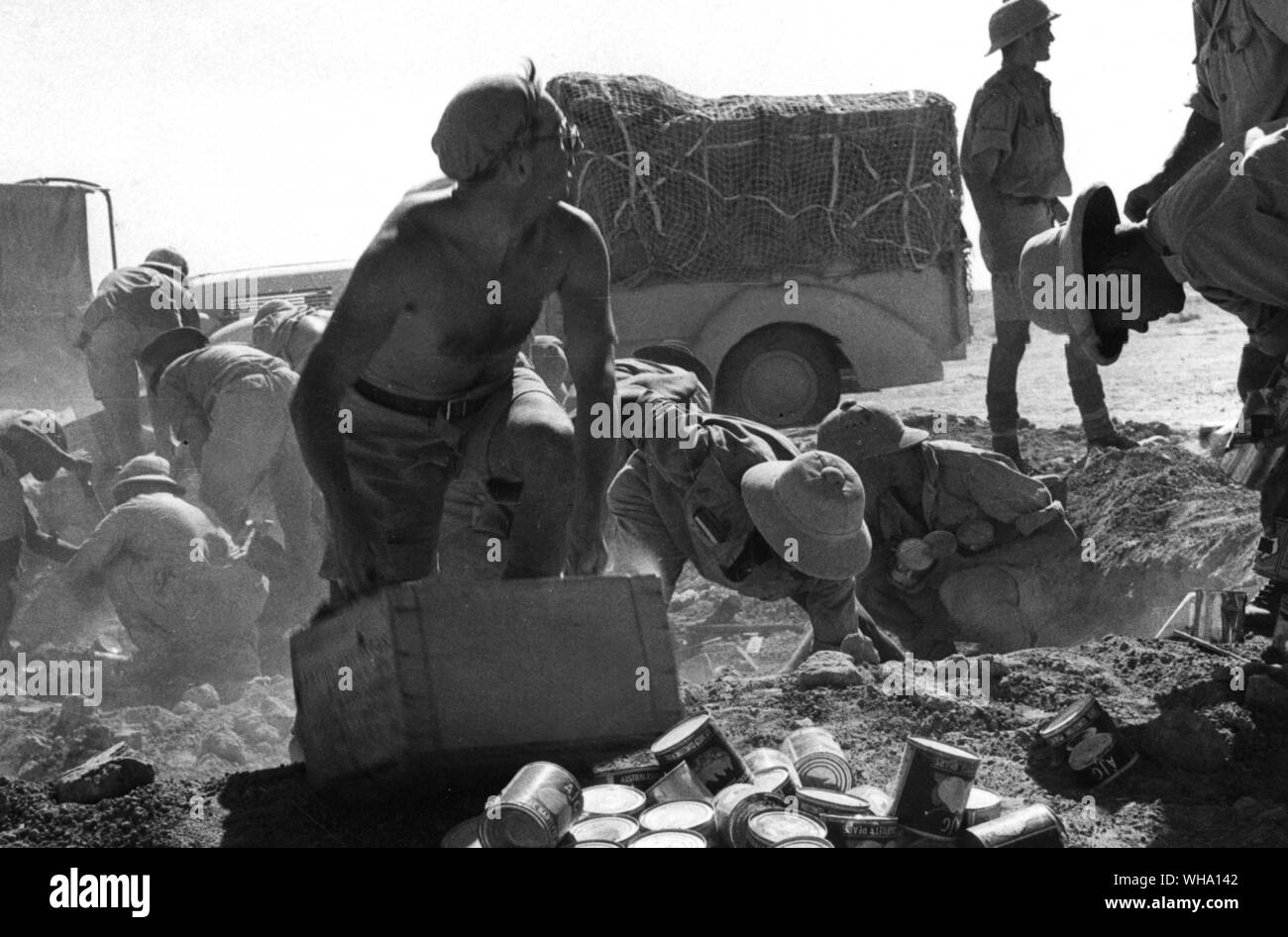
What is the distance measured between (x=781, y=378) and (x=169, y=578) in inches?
195

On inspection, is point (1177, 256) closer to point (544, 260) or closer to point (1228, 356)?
point (544, 260)

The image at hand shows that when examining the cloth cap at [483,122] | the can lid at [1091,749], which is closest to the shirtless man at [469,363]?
the cloth cap at [483,122]

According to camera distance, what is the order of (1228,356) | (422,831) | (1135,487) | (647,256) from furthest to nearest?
(1228,356) → (647,256) → (1135,487) → (422,831)

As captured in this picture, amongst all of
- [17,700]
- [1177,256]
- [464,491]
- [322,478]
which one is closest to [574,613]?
[322,478]

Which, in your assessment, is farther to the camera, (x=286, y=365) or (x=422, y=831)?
(x=286, y=365)

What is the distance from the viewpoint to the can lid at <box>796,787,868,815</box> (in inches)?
128

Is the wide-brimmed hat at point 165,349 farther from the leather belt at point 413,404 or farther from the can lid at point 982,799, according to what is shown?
the can lid at point 982,799

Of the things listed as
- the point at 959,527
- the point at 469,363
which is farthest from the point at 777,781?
the point at 959,527

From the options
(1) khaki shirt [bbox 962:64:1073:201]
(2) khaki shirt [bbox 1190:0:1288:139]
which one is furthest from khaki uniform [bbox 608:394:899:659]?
(1) khaki shirt [bbox 962:64:1073:201]

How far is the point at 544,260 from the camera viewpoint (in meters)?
3.99

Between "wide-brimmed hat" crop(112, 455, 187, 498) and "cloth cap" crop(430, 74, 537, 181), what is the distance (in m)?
4.56

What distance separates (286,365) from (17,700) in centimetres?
221

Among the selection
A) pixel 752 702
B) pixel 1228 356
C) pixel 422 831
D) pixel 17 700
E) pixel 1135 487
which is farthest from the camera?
pixel 1228 356

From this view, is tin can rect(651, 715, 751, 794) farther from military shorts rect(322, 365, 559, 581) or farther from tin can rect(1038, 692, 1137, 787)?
military shorts rect(322, 365, 559, 581)
